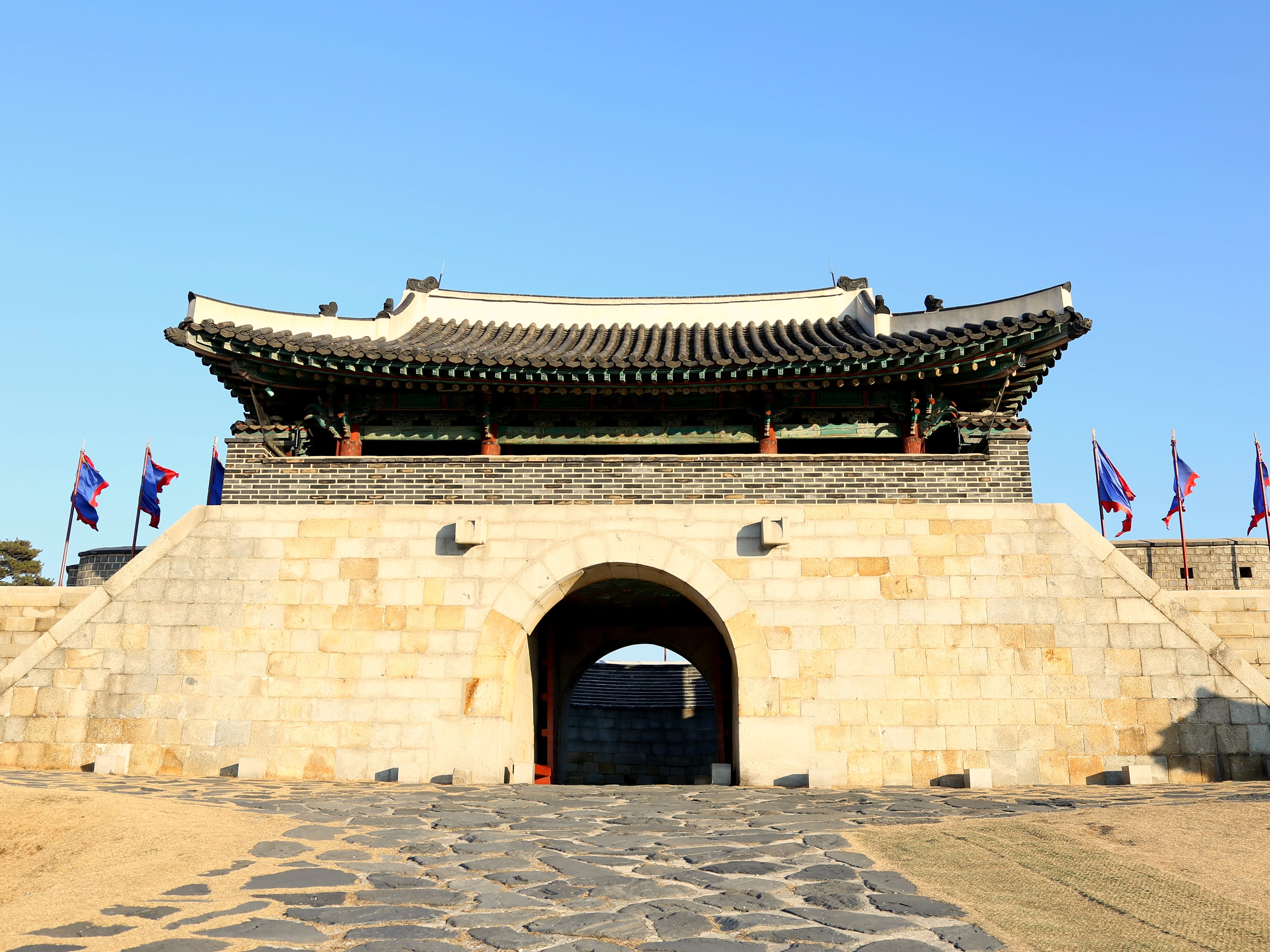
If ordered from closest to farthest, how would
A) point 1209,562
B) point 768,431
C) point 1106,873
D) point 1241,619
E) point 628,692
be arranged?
point 1106,873, point 1241,619, point 768,431, point 1209,562, point 628,692

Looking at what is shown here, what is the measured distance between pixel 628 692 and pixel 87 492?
12.6m

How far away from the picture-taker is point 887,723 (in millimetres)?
10688

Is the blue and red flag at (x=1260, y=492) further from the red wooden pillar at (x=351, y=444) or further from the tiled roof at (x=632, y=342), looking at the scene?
the red wooden pillar at (x=351, y=444)

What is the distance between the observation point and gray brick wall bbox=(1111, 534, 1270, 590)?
1781 centimetres

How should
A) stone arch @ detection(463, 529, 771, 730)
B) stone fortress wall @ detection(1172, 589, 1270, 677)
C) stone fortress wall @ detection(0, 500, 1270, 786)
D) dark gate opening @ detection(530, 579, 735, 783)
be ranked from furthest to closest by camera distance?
dark gate opening @ detection(530, 579, 735, 783) → stone fortress wall @ detection(1172, 589, 1270, 677) → stone arch @ detection(463, 529, 771, 730) → stone fortress wall @ detection(0, 500, 1270, 786)

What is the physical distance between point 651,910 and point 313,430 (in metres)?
9.72

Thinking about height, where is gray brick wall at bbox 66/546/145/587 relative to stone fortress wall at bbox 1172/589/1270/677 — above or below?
above

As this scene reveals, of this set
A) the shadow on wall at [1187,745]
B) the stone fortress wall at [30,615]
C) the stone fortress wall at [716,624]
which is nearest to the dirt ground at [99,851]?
the stone fortress wall at [716,624]

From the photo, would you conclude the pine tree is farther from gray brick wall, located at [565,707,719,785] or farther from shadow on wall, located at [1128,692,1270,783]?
shadow on wall, located at [1128,692,1270,783]

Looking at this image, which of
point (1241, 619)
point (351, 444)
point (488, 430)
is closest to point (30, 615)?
point (351, 444)

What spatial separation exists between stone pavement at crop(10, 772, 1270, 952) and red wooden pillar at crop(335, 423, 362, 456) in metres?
5.07

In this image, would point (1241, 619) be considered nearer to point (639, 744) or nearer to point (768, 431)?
point (768, 431)

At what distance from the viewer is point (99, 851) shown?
584 centimetres

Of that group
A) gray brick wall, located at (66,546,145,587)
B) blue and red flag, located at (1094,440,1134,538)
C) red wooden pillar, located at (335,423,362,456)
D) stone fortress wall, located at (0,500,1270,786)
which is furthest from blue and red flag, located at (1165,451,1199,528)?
gray brick wall, located at (66,546,145,587)
